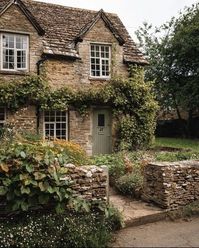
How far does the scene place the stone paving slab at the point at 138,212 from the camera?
7738 mm

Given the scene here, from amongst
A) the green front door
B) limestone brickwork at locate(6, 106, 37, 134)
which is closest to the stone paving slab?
limestone brickwork at locate(6, 106, 37, 134)

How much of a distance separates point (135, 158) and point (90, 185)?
690 centimetres

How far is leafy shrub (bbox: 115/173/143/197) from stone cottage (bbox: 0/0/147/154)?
25.3 ft

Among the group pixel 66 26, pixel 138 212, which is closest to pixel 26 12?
pixel 66 26

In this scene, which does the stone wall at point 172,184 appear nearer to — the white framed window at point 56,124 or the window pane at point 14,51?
the white framed window at point 56,124

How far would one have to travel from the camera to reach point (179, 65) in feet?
105

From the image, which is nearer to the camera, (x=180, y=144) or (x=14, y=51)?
(x=14, y=51)

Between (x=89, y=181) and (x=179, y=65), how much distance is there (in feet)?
87.4

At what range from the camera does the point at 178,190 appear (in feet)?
28.2

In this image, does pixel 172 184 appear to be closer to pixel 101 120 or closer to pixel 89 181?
pixel 89 181

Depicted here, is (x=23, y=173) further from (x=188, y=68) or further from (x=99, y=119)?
(x=188, y=68)

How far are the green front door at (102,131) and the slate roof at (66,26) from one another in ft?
10.7

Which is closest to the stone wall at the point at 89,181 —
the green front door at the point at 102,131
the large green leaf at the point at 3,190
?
the large green leaf at the point at 3,190

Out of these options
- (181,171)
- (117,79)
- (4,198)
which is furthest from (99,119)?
(4,198)
